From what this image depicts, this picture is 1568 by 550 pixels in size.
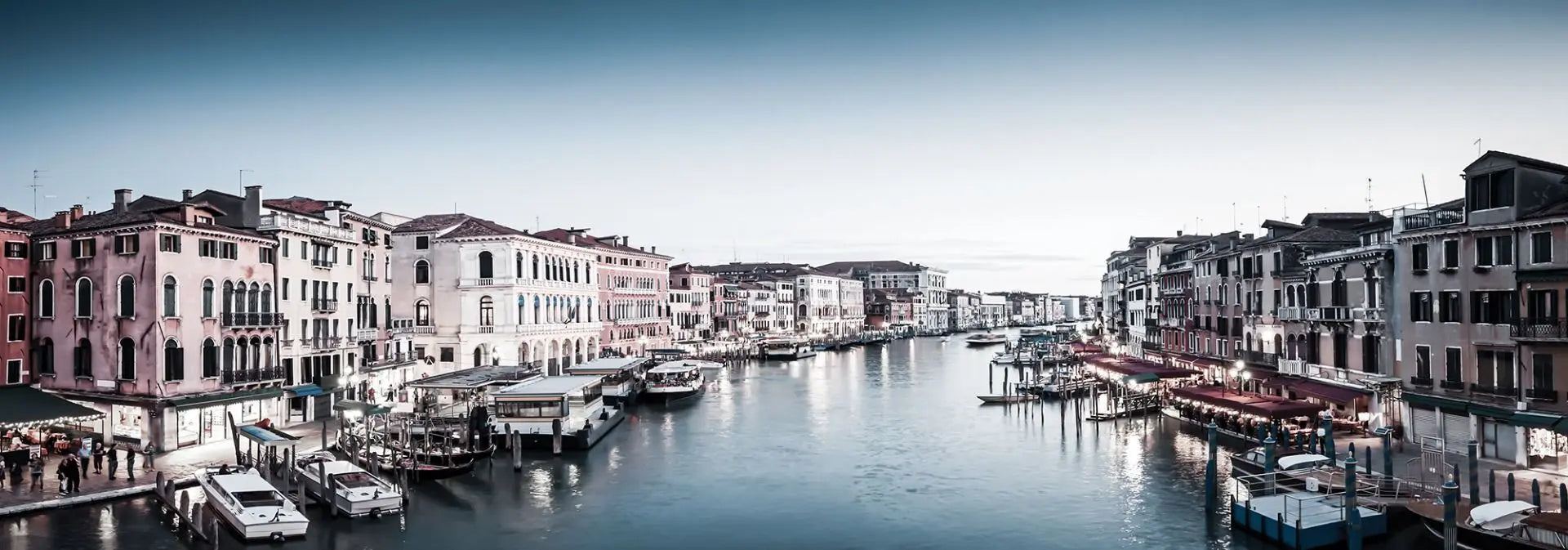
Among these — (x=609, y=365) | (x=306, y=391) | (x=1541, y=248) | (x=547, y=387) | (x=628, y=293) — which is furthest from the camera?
(x=628, y=293)

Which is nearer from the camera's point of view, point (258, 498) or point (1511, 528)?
point (1511, 528)

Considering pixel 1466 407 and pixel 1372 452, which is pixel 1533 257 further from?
pixel 1372 452

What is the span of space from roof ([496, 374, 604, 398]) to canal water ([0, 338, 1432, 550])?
2458 mm

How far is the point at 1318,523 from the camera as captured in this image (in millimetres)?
20078

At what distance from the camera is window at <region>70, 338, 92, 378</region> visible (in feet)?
98.6

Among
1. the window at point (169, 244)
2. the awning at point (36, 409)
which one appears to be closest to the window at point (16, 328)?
the awning at point (36, 409)

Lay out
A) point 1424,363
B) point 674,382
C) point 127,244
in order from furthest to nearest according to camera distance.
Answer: point 674,382 → point 127,244 → point 1424,363

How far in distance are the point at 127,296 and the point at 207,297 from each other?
2062 millimetres

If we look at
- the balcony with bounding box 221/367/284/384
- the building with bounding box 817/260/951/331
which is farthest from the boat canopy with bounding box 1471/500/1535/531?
the building with bounding box 817/260/951/331

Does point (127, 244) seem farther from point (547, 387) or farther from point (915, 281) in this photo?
point (915, 281)

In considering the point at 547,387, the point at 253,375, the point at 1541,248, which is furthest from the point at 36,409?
the point at 1541,248

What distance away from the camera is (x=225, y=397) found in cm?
3050

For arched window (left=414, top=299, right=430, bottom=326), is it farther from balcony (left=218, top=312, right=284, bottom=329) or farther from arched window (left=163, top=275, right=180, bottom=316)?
arched window (left=163, top=275, right=180, bottom=316)

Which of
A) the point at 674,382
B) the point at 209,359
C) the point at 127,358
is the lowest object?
the point at 674,382
